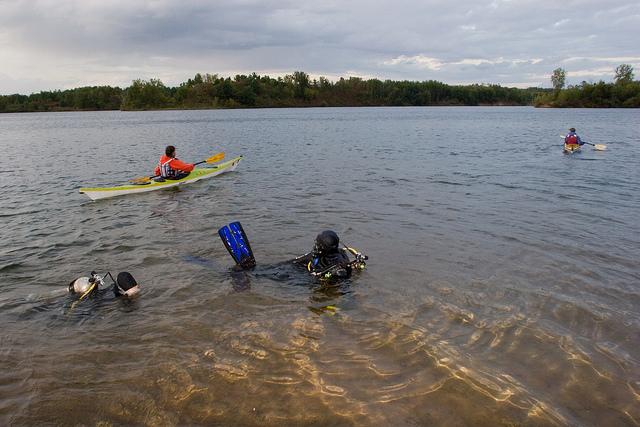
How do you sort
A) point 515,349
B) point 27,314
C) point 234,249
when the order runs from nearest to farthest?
point 515,349
point 27,314
point 234,249

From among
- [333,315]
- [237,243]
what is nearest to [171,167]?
[237,243]

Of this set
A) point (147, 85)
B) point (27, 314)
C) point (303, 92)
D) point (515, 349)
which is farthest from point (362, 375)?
point (303, 92)

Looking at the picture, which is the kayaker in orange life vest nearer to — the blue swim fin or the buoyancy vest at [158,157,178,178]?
the buoyancy vest at [158,157,178,178]

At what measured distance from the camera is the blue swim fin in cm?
878

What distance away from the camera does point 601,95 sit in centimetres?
10969

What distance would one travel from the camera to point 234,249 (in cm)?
884

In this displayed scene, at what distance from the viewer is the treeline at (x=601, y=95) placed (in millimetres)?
104213

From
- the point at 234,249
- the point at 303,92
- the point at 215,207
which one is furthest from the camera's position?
the point at 303,92

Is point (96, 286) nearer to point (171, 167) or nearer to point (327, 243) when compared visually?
point (327, 243)

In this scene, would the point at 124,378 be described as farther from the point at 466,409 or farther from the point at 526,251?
the point at 526,251

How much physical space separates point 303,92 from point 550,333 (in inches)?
6305

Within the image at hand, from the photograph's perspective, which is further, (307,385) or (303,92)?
(303,92)

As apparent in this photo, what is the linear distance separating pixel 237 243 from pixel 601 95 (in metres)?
129

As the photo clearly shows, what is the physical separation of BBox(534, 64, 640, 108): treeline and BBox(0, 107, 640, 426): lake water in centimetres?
11294
